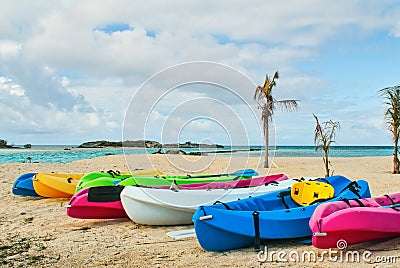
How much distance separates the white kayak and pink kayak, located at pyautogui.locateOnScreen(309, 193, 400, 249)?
7.12ft

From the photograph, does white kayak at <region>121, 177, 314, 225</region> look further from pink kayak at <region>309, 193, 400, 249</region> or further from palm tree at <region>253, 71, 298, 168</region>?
palm tree at <region>253, 71, 298, 168</region>

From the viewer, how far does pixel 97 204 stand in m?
6.86

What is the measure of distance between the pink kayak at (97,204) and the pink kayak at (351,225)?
3.57 meters

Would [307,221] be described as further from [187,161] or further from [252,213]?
[187,161]

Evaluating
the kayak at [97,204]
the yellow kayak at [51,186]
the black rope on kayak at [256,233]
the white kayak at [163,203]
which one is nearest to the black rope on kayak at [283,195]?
the white kayak at [163,203]

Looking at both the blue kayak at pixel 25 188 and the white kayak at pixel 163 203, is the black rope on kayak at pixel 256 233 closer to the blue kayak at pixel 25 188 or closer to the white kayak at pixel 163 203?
the white kayak at pixel 163 203

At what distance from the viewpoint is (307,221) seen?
5.31 m

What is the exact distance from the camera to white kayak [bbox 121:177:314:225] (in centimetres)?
655

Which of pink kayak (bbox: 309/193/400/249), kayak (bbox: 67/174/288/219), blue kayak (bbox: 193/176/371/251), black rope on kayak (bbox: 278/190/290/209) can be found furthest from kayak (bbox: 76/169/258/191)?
pink kayak (bbox: 309/193/400/249)

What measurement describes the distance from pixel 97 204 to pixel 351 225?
4.16 meters

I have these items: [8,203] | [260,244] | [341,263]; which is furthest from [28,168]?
[341,263]

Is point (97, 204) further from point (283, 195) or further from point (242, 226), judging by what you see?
point (283, 195)

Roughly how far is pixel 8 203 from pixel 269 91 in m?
10.1

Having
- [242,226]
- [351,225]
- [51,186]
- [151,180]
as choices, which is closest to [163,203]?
[242,226]
